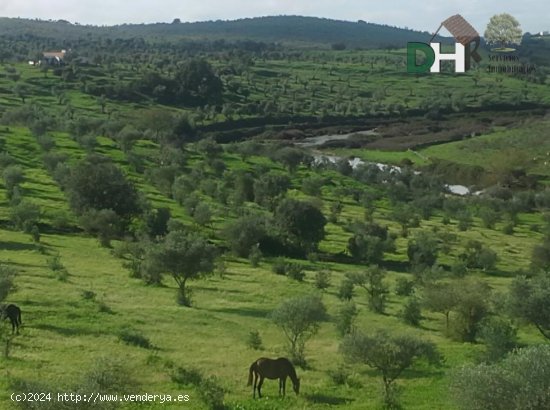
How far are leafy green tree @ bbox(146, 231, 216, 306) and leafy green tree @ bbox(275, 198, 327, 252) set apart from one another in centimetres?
2224

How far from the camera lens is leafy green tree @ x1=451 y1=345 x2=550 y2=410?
1786 centimetres

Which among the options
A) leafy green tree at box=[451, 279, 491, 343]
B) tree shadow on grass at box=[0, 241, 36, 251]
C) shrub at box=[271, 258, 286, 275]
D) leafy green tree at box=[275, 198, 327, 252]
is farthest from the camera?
leafy green tree at box=[275, 198, 327, 252]

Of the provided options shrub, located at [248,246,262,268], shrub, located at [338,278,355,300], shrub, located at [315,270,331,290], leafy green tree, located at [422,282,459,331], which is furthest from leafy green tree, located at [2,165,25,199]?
leafy green tree, located at [422,282,459,331]

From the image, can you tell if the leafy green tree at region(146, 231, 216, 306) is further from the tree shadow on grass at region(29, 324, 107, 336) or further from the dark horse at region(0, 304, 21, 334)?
the dark horse at region(0, 304, 21, 334)

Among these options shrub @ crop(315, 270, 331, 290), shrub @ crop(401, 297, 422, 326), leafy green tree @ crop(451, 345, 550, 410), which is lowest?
shrub @ crop(315, 270, 331, 290)

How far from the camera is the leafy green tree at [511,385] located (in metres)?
17.9

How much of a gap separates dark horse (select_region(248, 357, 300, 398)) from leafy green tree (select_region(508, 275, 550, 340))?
48.1 ft

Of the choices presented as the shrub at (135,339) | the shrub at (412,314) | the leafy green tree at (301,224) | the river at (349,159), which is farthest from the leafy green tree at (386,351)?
the river at (349,159)

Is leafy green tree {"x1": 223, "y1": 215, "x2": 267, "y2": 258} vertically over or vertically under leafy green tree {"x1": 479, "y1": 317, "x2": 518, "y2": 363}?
under

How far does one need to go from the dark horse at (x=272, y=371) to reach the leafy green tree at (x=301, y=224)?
37.5m

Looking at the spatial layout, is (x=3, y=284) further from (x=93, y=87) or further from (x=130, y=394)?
(x=93, y=87)

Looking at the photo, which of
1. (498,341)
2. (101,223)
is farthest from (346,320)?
(101,223)

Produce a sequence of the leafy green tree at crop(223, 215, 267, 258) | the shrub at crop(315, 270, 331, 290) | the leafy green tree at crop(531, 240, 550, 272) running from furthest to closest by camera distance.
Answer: the leafy green tree at crop(531, 240, 550, 272) < the leafy green tree at crop(223, 215, 267, 258) < the shrub at crop(315, 270, 331, 290)

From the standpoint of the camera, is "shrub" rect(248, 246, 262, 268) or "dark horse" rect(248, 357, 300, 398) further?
"shrub" rect(248, 246, 262, 268)
